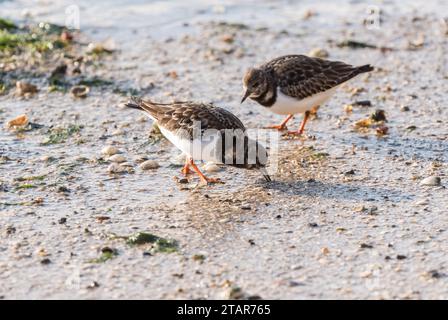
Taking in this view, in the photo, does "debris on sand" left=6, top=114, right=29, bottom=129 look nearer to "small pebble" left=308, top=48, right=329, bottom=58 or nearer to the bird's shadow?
the bird's shadow

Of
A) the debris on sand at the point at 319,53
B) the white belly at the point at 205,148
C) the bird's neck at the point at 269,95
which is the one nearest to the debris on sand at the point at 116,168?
the white belly at the point at 205,148

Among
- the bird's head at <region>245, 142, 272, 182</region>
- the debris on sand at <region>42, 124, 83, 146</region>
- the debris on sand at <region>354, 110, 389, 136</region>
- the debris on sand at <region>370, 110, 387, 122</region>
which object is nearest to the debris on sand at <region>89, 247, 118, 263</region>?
the bird's head at <region>245, 142, 272, 182</region>

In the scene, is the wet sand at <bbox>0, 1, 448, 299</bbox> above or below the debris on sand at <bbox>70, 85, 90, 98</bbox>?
below

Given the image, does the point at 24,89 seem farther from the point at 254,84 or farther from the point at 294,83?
the point at 294,83

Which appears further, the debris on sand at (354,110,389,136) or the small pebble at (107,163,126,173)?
the debris on sand at (354,110,389,136)

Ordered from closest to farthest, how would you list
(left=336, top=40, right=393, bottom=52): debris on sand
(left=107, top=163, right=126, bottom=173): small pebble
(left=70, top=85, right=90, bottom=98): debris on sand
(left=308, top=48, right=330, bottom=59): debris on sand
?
1. (left=107, top=163, right=126, bottom=173): small pebble
2. (left=70, top=85, right=90, bottom=98): debris on sand
3. (left=308, top=48, right=330, bottom=59): debris on sand
4. (left=336, top=40, right=393, bottom=52): debris on sand

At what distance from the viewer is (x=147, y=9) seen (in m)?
10.5

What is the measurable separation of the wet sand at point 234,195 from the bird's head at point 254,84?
518 millimetres

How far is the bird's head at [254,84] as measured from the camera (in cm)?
657

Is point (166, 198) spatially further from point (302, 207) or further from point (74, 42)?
point (74, 42)

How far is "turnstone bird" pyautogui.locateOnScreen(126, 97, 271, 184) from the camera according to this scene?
5738mm

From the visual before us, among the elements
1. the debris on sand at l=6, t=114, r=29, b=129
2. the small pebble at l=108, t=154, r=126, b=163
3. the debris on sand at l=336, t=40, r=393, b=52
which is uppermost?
the debris on sand at l=336, t=40, r=393, b=52

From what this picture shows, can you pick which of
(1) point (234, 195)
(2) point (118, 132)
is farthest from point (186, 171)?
(2) point (118, 132)
